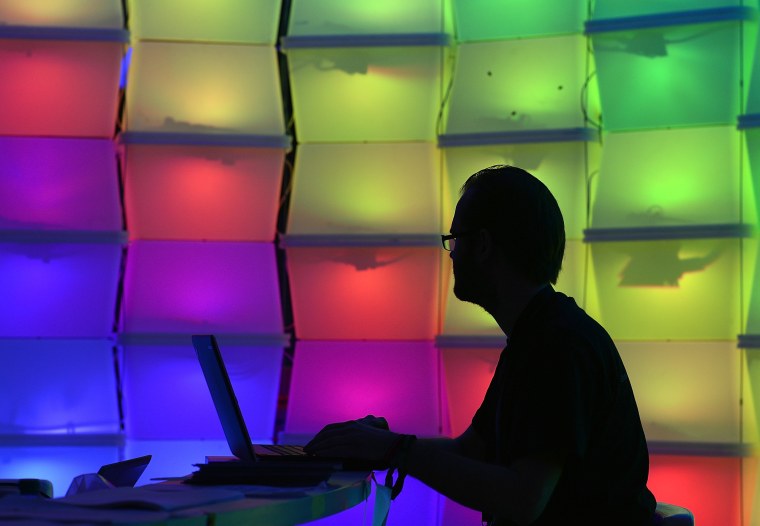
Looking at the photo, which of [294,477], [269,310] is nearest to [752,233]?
[269,310]

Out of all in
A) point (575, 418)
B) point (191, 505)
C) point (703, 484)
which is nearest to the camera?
point (191, 505)

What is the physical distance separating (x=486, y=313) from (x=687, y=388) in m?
0.58

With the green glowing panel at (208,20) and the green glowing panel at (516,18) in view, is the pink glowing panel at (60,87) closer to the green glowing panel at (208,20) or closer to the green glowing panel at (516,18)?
the green glowing panel at (208,20)

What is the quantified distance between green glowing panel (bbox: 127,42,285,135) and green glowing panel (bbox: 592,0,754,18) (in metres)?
0.95

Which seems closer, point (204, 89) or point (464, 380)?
point (464, 380)

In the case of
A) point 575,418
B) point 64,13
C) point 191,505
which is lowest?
point 191,505

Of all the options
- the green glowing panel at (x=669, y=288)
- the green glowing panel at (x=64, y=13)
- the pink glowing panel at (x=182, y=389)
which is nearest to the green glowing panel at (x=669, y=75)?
the green glowing panel at (x=669, y=288)

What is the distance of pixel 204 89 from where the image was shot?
9.34 ft

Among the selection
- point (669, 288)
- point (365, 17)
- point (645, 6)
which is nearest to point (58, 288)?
point (365, 17)

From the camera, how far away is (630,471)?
121 cm

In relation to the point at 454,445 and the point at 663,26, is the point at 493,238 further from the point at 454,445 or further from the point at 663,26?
the point at 663,26

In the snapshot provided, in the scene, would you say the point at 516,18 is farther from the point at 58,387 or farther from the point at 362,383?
the point at 58,387

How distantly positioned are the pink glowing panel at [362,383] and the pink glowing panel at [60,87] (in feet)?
3.01

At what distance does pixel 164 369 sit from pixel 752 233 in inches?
65.8
